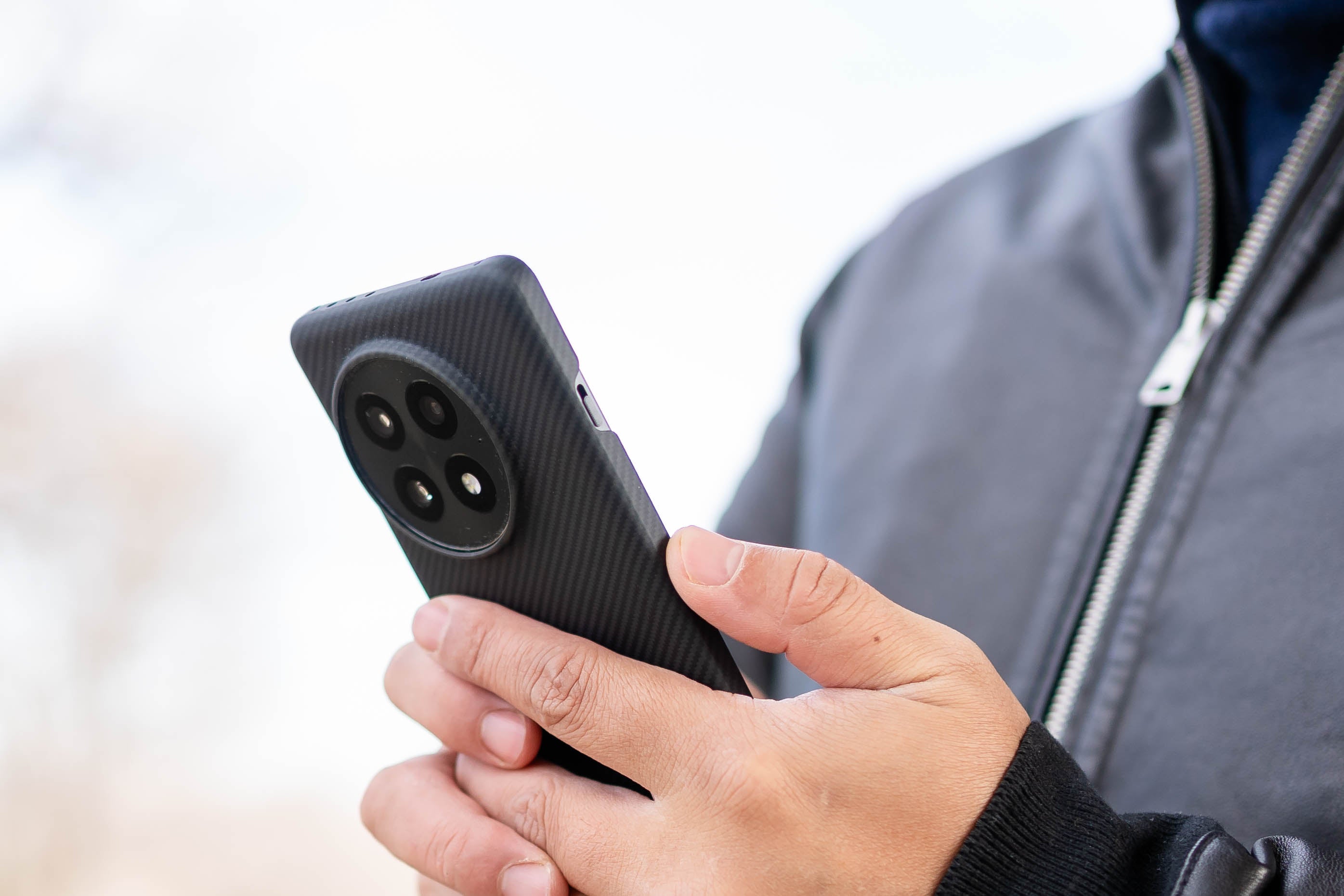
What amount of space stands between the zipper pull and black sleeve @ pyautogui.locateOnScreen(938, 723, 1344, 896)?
370 mm

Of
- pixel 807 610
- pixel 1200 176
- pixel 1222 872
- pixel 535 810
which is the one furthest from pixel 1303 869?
pixel 1200 176

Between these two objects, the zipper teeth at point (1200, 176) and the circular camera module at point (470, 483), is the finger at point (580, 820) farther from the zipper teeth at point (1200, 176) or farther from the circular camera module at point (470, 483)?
the zipper teeth at point (1200, 176)

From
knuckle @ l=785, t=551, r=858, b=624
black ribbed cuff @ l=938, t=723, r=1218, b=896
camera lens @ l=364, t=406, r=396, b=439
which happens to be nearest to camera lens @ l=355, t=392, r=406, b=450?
camera lens @ l=364, t=406, r=396, b=439

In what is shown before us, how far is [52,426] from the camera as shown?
1.17 meters

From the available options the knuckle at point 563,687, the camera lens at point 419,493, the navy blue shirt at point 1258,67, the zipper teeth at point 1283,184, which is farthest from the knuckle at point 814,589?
the navy blue shirt at point 1258,67

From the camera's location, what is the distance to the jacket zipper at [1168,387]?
2.31ft

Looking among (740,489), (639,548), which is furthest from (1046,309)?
(639,548)

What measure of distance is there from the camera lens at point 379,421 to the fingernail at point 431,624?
91mm

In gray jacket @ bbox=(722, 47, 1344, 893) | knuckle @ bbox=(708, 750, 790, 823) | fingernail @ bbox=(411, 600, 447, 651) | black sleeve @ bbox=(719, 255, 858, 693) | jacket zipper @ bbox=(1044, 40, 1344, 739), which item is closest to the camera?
knuckle @ bbox=(708, 750, 790, 823)

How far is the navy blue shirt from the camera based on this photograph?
0.76 meters

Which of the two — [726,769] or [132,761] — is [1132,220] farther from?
[132,761]

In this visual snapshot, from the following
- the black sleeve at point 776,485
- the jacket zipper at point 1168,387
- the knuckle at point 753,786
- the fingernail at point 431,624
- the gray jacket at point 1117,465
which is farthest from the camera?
the black sleeve at point 776,485

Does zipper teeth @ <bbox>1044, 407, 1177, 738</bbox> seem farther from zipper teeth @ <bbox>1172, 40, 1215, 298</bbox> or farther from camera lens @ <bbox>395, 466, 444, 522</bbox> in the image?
camera lens @ <bbox>395, 466, 444, 522</bbox>

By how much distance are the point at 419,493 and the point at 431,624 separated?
73mm
